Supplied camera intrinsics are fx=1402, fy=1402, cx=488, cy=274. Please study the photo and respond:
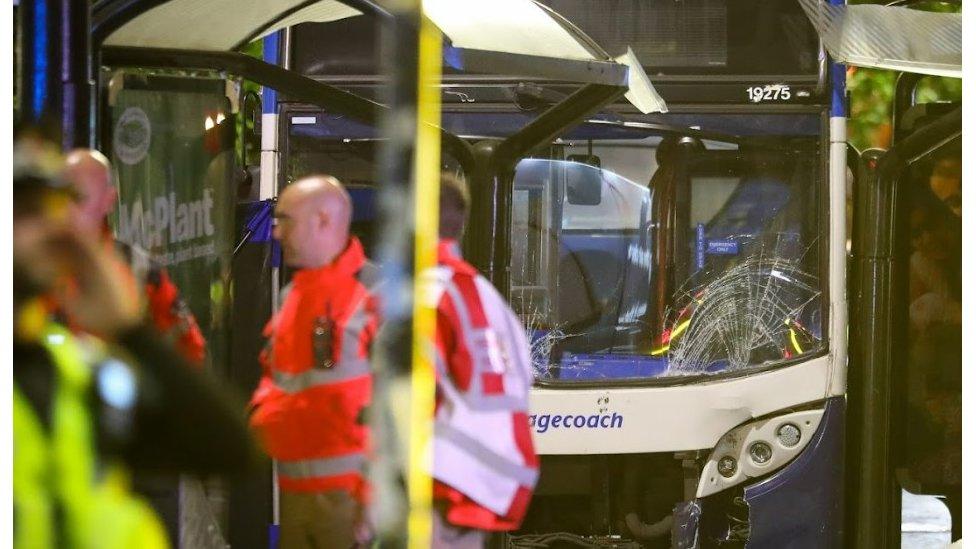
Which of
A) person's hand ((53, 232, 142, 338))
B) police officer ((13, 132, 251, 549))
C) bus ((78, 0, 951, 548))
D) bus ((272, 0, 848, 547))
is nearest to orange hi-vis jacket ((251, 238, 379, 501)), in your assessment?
police officer ((13, 132, 251, 549))

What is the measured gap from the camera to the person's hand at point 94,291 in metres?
2.52

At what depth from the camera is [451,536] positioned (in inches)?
106

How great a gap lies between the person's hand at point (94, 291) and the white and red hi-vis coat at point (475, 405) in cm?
56

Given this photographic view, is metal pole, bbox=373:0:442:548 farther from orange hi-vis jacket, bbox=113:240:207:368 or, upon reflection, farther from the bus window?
the bus window

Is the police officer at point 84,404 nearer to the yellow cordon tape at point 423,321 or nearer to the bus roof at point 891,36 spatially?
the yellow cordon tape at point 423,321

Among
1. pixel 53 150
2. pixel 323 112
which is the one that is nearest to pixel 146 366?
pixel 53 150

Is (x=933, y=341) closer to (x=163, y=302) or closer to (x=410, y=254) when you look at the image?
(x=410, y=254)

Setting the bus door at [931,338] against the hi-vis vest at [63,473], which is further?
the bus door at [931,338]

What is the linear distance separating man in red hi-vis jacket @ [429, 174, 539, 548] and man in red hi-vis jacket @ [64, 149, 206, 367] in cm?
49

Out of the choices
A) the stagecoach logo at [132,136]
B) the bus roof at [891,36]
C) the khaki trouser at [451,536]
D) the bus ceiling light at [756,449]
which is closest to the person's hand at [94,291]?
the stagecoach logo at [132,136]

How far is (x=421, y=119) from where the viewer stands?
2.66 meters

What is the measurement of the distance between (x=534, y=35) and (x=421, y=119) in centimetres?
60

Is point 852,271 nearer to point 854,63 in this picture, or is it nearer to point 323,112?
point 854,63

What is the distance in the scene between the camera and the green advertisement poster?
2.77 meters
